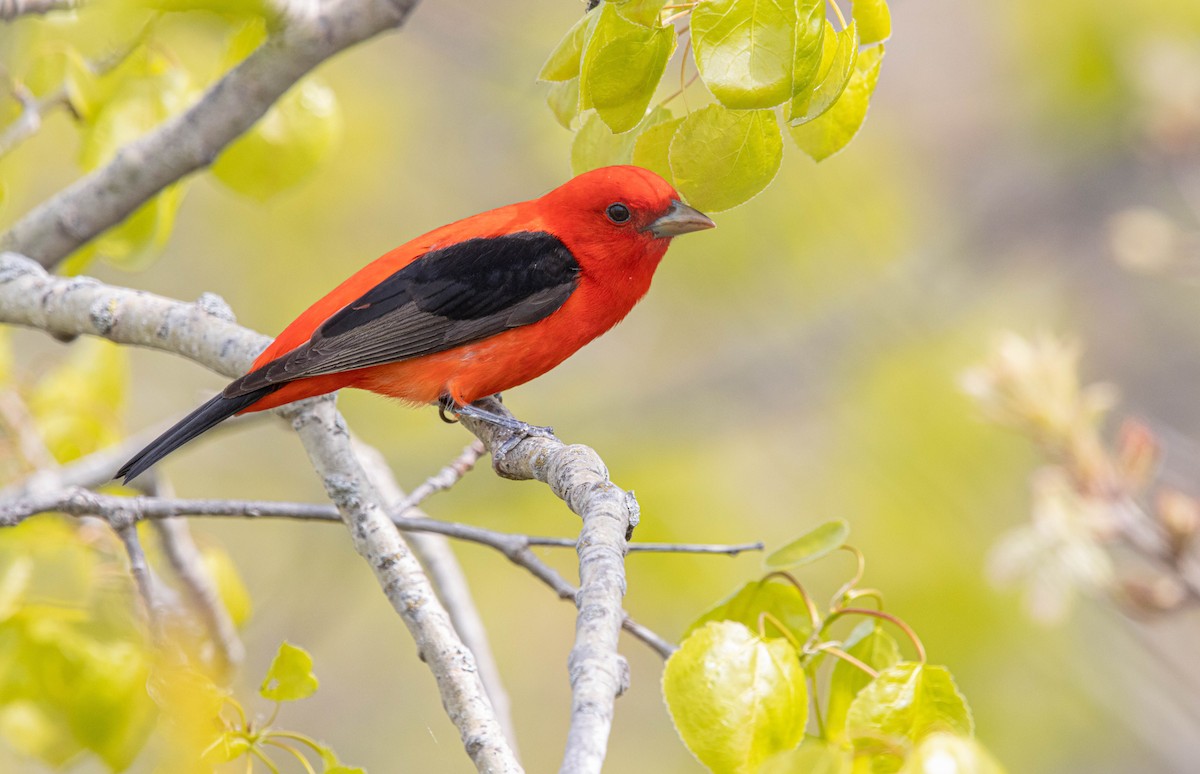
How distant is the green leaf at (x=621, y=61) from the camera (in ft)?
8.15

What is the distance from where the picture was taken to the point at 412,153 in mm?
11820

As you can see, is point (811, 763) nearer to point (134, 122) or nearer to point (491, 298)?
point (491, 298)

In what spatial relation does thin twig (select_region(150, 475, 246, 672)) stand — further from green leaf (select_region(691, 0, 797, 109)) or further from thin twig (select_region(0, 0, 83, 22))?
green leaf (select_region(691, 0, 797, 109))

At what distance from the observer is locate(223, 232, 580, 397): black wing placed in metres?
4.03

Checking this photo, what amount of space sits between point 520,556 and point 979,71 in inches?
454

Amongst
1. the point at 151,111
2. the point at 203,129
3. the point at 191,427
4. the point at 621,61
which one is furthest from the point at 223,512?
the point at 151,111

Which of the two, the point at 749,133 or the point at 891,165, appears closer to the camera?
the point at 749,133

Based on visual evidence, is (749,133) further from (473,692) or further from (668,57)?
(473,692)

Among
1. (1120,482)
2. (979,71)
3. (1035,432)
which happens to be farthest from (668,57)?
Answer: (979,71)

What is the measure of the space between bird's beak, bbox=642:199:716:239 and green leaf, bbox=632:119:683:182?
1.13m

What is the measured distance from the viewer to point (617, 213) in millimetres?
→ 4375

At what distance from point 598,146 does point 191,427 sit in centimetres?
164

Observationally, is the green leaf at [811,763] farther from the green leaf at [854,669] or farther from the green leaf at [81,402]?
the green leaf at [81,402]

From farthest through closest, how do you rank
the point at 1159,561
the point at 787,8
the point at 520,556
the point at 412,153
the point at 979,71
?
the point at 979,71 < the point at 412,153 < the point at 1159,561 < the point at 520,556 < the point at 787,8
